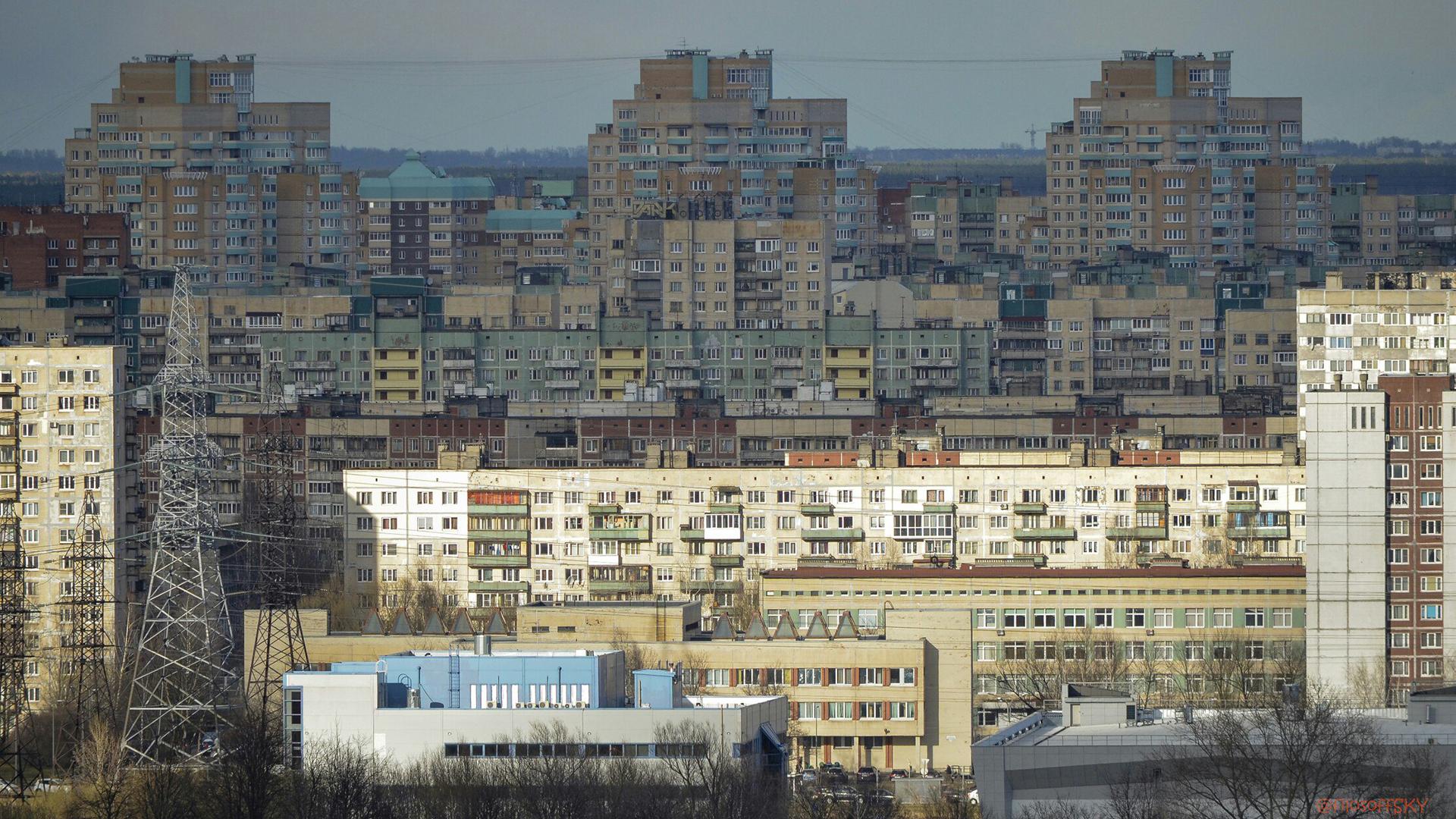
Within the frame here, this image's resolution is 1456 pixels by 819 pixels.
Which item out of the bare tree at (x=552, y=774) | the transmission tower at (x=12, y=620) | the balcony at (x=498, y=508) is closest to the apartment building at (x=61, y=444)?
the transmission tower at (x=12, y=620)

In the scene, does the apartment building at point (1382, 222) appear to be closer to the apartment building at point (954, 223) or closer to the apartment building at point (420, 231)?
the apartment building at point (954, 223)

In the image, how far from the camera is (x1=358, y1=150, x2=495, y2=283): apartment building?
18738 cm

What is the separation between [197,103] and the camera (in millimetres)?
183875

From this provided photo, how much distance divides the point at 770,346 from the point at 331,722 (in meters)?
78.5

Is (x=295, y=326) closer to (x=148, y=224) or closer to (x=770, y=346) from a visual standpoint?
(x=770, y=346)

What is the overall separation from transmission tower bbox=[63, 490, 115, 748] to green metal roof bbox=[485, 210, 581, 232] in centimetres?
11124

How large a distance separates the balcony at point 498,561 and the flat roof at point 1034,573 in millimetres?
12158

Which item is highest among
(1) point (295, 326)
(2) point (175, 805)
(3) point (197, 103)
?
(3) point (197, 103)

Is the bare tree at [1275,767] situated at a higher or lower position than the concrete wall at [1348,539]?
lower

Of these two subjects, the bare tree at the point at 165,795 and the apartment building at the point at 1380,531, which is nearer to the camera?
the bare tree at the point at 165,795

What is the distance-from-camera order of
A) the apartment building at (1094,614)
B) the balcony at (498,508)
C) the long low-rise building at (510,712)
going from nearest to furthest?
the long low-rise building at (510,712)
the apartment building at (1094,614)
the balcony at (498,508)

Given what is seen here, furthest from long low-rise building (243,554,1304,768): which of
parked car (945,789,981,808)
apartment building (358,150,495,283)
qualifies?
apartment building (358,150,495,283)

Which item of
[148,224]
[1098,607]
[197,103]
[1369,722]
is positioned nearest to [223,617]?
[1098,607]

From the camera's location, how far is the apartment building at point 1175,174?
180m
